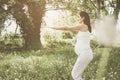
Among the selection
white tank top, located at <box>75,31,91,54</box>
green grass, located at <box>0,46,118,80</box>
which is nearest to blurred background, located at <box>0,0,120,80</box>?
green grass, located at <box>0,46,118,80</box>

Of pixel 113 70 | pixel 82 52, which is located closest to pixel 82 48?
pixel 82 52

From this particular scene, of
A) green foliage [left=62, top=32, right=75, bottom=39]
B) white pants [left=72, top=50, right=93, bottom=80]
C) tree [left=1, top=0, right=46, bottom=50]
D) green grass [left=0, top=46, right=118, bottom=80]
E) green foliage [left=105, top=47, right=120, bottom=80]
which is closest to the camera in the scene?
white pants [left=72, top=50, right=93, bottom=80]

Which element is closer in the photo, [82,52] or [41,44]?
[82,52]

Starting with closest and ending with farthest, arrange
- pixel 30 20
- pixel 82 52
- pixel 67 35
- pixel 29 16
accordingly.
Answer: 1. pixel 82 52
2. pixel 30 20
3. pixel 29 16
4. pixel 67 35

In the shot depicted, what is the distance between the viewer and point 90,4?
3762 cm

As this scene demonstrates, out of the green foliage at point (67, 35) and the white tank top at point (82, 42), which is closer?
the white tank top at point (82, 42)

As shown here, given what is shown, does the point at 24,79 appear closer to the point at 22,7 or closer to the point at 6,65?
the point at 6,65

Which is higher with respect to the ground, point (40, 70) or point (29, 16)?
point (29, 16)

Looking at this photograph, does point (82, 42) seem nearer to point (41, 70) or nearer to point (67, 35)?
point (41, 70)

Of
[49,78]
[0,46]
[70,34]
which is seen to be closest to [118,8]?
[0,46]

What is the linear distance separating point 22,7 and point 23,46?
4.01 m

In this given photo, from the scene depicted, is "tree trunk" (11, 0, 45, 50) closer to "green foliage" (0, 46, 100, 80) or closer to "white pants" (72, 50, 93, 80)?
"green foliage" (0, 46, 100, 80)

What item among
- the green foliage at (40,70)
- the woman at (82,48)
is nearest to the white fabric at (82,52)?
the woman at (82,48)

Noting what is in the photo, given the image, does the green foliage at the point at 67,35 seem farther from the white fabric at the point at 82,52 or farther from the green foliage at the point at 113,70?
the white fabric at the point at 82,52
